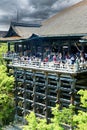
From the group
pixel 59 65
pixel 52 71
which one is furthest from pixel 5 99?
pixel 59 65

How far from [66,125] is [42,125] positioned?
6442 millimetres

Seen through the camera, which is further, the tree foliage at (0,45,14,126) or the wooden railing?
the tree foliage at (0,45,14,126)

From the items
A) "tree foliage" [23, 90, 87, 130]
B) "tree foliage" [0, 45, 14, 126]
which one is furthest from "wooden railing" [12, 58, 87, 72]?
"tree foliage" [23, 90, 87, 130]

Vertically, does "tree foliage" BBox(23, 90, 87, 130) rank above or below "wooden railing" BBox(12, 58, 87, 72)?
below

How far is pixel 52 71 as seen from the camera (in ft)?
106

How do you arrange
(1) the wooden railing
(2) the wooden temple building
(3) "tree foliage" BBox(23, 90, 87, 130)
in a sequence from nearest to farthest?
(3) "tree foliage" BBox(23, 90, 87, 130) → (1) the wooden railing → (2) the wooden temple building

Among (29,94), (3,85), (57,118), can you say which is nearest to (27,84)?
(29,94)

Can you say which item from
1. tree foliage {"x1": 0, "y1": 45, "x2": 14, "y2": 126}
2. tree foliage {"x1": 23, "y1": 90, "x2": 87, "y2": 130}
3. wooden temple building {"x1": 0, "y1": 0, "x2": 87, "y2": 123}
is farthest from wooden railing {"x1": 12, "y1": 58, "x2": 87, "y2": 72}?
tree foliage {"x1": 23, "y1": 90, "x2": 87, "y2": 130}

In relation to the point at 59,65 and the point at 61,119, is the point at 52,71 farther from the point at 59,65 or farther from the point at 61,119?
the point at 61,119

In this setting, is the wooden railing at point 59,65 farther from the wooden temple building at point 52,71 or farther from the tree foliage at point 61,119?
the tree foliage at point 61,119

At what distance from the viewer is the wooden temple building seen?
31.1 m

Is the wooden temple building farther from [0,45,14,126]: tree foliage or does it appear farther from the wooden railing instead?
[0,45,14,126]: tree foliage

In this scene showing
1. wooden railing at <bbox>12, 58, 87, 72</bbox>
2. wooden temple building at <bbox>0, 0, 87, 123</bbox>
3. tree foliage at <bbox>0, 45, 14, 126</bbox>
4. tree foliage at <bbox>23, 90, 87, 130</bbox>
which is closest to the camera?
tree foliage at <bbox>23, 90, 87, 130</bbox>

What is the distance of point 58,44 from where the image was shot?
129 ft
